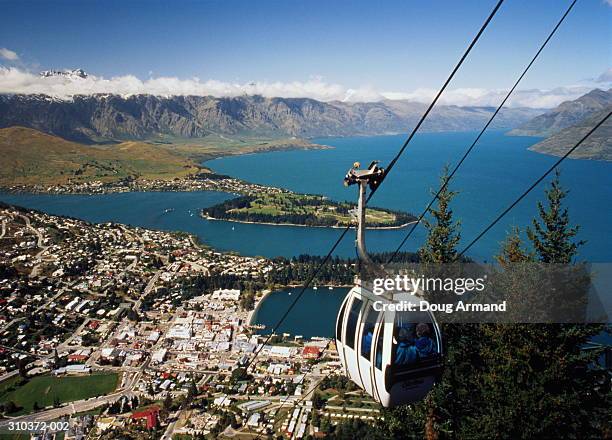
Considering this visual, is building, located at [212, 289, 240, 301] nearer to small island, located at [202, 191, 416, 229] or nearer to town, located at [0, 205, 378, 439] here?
town, located at [0, 205, 378, 439]

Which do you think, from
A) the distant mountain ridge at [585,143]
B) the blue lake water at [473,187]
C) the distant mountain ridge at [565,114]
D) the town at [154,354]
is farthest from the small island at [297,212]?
the distant mountain ridge at [565,114]

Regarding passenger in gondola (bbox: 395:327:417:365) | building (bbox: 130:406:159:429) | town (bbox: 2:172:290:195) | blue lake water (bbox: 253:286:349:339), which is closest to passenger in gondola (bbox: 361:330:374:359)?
passenger in gondola (bbox: 395:327:417:365)

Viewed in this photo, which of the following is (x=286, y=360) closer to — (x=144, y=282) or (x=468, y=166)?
(x=144, y=282)

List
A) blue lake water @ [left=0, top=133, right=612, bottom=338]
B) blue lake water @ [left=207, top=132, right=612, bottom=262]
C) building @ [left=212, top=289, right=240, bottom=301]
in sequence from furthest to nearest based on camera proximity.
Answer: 1. blue lake water @ [left=207, top=132, right=612, bottom=262]
2. blue lake water @ [left=0, top=133, right=612, bottom=338]
3. building @ [left=212, top=289, right=240, bottom=301]

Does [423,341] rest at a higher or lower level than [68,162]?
higher

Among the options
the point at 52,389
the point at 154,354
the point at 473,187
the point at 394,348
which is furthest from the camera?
the point at 473,187

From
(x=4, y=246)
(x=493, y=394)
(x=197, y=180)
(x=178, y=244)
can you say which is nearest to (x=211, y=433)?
(x=493, y=394)

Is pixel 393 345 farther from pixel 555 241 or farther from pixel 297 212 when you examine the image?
pixel 297 212

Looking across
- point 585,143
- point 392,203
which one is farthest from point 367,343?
point 585,143
